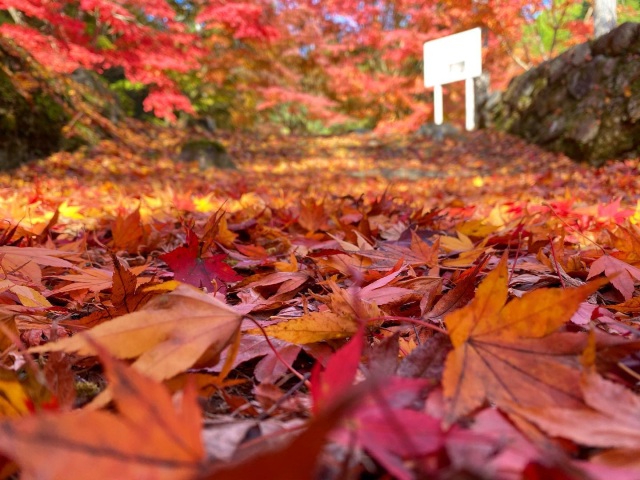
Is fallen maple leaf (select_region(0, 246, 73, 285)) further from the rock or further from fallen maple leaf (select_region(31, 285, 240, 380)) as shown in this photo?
the rock

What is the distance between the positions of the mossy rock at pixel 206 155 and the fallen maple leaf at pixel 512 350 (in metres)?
5.91

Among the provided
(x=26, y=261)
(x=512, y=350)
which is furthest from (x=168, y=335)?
(x=26, y=261)

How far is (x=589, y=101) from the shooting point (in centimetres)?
543

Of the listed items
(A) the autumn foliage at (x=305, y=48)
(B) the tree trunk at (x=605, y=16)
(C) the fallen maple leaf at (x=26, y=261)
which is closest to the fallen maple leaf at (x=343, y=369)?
(C) the fallen maple leaf at (x=26, y=261)

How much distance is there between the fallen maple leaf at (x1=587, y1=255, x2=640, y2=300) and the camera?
0.65 metres

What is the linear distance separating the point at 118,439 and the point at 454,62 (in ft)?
23.4

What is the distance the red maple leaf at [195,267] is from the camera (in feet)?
2.43

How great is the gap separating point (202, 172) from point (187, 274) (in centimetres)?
518

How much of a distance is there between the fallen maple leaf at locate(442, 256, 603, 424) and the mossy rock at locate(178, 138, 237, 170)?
19.4 feet

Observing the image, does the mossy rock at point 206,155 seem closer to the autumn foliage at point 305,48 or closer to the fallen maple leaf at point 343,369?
the autumn foliage at point 305,48

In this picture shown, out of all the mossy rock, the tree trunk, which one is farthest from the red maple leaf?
the tree trunk

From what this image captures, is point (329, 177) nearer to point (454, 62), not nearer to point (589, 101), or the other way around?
point (454, 62)

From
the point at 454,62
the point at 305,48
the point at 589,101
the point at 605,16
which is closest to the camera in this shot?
the point at 589,101

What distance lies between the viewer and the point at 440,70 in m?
6.62
